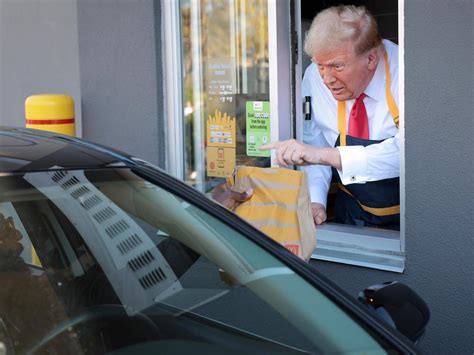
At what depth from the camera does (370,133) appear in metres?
4.47

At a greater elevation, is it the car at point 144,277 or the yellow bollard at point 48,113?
the yellow bollard at point 48,113

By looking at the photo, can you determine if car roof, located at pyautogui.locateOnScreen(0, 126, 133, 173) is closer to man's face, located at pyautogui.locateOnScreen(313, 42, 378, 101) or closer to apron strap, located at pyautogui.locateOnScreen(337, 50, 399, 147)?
man's face, located at pyautogui.locateOnScreen(313, 42, 378, 101)

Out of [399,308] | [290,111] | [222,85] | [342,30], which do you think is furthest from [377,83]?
[399,308]

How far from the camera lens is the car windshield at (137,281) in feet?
7.24

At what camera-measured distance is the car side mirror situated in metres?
2.25

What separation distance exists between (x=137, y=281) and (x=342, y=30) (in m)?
2.25

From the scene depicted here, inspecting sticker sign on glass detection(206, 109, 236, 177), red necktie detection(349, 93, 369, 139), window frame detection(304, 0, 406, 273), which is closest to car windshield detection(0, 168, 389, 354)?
window frame detection(304, 0, 406, 273)

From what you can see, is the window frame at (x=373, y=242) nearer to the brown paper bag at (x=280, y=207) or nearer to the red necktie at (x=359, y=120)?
the red necktie at (x=359, y=120)

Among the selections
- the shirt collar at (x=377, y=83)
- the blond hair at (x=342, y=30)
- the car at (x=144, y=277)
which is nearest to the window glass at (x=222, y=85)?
the blond hair at (x=342, y=30)

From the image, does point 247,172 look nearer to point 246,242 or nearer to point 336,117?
point 336,117

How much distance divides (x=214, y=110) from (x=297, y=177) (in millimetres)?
1618

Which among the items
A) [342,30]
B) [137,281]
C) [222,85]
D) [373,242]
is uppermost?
[342,30]

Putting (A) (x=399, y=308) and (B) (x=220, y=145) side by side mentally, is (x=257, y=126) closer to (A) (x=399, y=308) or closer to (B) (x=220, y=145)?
(B) (x=220, y=145)

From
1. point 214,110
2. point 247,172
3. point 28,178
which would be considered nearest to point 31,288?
point 28,178
